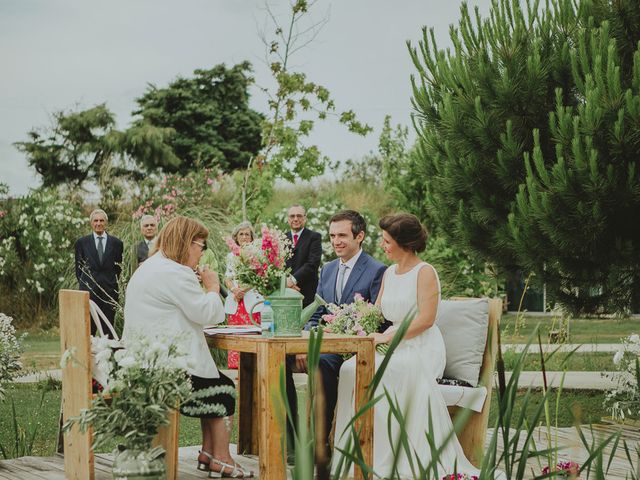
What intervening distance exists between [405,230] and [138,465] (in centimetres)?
197

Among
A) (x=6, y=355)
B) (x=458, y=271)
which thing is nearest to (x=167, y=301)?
(x=6, y=355)

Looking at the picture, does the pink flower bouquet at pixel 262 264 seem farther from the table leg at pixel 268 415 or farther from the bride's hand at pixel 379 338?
the bride's hand at pixel 379 338

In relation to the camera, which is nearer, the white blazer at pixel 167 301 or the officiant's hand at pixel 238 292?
the white blazer at pixel 167 301

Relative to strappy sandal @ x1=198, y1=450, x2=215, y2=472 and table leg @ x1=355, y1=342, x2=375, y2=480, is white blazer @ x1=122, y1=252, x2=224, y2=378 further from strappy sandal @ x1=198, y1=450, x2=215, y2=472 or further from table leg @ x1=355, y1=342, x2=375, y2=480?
table leg @ x1=355, y1=342, x2=375, y2=480

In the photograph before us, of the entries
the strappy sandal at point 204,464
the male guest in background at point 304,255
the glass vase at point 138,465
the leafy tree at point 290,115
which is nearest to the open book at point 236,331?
the strappy sandal at point 204,464

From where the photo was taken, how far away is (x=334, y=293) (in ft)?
18.5

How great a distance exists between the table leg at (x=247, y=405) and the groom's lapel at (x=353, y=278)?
33.1 inches

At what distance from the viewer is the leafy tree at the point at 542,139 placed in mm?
6906

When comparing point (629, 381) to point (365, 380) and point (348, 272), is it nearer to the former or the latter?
point (348, 272)

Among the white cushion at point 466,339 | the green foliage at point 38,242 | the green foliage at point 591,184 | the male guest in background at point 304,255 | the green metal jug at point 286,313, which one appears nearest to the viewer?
the green metal jug at point 286,313

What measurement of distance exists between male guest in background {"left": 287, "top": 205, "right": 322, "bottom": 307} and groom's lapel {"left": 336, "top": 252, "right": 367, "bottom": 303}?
259 centimetres

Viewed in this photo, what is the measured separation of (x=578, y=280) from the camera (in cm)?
779

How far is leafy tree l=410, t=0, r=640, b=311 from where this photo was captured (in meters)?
6.91

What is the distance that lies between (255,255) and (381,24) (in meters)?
15.5
